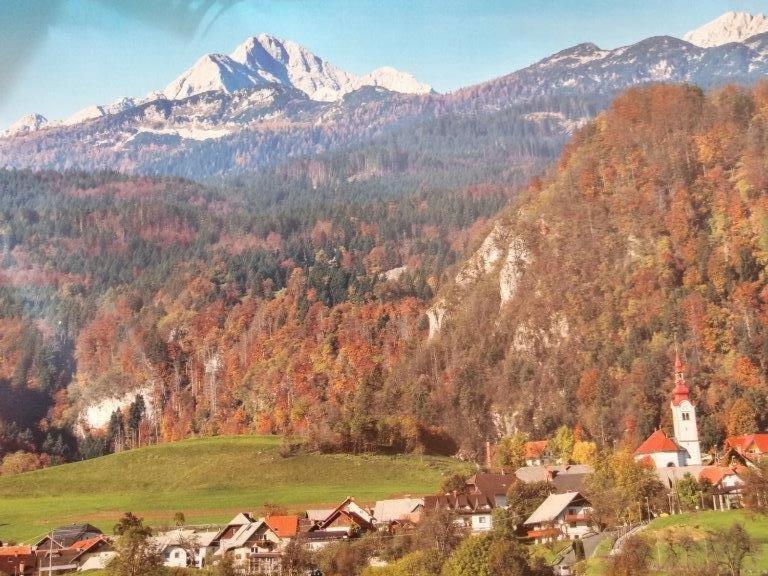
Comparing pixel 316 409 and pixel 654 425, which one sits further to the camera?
pixel 316 409

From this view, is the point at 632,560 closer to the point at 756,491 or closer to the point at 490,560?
the point at 490,560

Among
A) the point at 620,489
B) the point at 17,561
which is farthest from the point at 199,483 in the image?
the point at 620,489

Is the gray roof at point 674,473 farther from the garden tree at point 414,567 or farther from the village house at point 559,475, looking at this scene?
the garden tree at point 414,567

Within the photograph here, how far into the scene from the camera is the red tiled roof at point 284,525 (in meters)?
95.8

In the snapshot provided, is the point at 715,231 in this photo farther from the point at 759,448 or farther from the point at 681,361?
the point at 759,448

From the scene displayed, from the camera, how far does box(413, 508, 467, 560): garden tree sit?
8175 centimetres

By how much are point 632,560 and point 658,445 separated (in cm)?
4954

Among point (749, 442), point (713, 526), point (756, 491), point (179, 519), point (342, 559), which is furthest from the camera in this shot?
point (749, 442)

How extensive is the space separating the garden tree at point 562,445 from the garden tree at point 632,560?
5818 cm

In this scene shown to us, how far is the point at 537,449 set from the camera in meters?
132

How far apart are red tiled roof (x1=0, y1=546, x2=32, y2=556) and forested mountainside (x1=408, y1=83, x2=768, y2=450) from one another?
2323 inches

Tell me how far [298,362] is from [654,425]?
6922 cm

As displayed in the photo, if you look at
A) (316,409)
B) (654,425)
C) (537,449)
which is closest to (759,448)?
(654,425)

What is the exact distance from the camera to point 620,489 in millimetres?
94250
